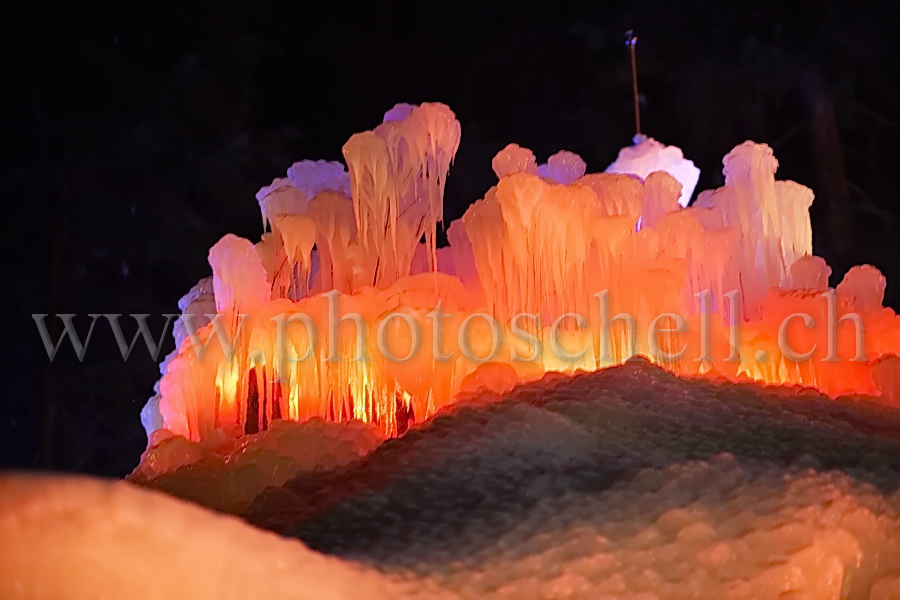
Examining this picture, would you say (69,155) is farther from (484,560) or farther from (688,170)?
(484,560)

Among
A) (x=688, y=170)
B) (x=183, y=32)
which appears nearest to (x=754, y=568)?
(x=688, y=170)

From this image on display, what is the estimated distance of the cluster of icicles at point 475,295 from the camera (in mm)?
6367

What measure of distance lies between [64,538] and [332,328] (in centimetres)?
424

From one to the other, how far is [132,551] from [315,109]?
38.7 feet

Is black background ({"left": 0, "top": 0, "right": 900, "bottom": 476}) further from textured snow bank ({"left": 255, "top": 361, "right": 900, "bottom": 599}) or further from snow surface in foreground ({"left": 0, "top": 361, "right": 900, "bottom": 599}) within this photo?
textured snow bank ({"left": 255, "top": 361, "right": 900, "bottom": 599})

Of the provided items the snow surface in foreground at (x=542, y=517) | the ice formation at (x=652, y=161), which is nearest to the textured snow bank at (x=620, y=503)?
the snow surface in foreground at (x=542, y=517)

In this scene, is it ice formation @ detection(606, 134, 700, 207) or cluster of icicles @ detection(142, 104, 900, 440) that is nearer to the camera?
cluster of icicles @ detection(142, 104, 900, 440)

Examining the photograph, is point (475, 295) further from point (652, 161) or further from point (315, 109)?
point (315, 109)

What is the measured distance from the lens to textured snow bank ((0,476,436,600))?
2141mm

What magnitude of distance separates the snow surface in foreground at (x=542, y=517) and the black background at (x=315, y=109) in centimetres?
902

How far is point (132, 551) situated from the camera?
2.31 m

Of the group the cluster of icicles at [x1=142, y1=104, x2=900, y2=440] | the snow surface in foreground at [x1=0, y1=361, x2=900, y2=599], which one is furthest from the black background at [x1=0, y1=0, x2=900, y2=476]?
the snow surface in foreground at [x1=0, y1=361, x2=900, y2=599]

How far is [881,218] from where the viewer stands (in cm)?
1292

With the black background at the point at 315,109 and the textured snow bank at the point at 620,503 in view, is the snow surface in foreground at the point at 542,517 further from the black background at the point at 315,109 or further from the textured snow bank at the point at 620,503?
the black background at the point at 315,109
